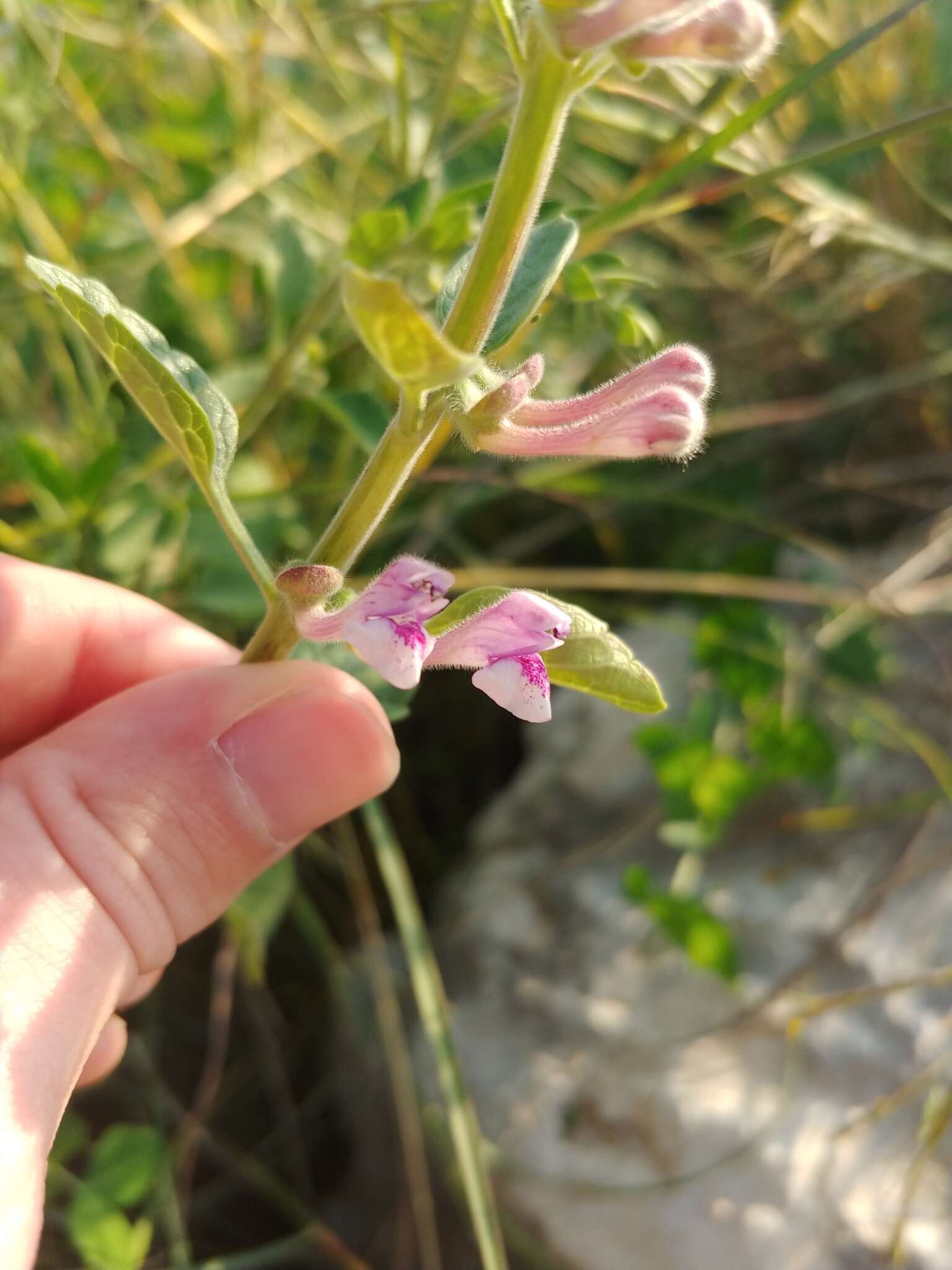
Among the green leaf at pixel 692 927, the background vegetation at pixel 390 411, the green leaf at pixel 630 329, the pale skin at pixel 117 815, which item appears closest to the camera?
the pale skin at pixel 117 815

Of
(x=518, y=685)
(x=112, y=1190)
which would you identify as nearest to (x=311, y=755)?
(x=518, y=685)

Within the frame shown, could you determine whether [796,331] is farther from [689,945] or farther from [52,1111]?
[52,1111]

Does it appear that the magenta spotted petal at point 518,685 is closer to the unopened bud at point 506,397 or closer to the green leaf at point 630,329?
the unopened bud at point 506,397

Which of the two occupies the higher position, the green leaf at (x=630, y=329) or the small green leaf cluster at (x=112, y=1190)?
the green leaf at (x=630, y=329)

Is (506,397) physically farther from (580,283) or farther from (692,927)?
(692,927)

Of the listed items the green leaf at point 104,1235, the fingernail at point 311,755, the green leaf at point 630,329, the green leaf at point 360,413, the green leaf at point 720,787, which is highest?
the green leaf at point 630,329

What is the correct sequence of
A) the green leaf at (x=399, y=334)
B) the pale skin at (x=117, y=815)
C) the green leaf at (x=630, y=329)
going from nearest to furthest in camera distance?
the green leaf at (x=399, y=334)
the pale skin at (x=117, y=815)
the green leaf at (x=630, y=329)

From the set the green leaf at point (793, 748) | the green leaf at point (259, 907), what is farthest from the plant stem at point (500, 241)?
the green leaf at point (793, 748)
